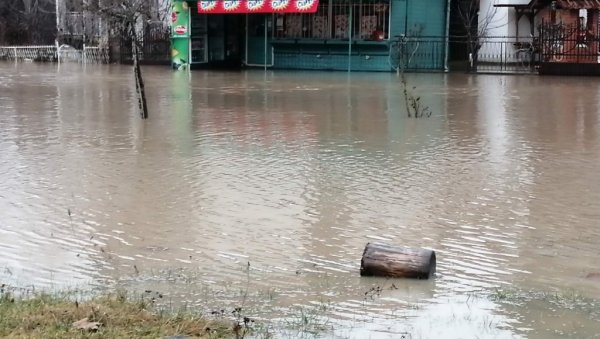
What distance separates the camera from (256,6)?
30797 mm

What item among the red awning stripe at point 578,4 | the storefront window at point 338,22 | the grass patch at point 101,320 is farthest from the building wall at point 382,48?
the grass patch at point 101,320

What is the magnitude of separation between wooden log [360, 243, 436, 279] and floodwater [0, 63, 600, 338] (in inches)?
4.0

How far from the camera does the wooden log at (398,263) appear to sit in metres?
6.35

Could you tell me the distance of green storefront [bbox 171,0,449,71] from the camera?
30719mm

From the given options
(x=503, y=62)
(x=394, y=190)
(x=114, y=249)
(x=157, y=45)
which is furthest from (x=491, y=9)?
(x=114, y=249)

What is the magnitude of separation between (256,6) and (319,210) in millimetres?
23103

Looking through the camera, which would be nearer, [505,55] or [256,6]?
[256,6]

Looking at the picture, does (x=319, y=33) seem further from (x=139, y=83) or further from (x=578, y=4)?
(x=139, y=83)

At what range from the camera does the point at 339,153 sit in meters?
12.2

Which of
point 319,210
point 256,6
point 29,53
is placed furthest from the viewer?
point 29,53

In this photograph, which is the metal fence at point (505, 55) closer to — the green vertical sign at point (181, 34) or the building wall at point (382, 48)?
the building wall at point (382, 48)

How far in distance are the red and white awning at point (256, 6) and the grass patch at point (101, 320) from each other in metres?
25.3

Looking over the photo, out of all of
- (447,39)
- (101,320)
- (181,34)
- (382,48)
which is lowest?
(101,320)

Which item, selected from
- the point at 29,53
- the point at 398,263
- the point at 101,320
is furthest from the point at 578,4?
the point at 101,320
